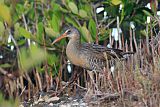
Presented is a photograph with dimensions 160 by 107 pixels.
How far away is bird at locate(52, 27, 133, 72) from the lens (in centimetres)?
690

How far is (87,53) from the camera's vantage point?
7.06 m

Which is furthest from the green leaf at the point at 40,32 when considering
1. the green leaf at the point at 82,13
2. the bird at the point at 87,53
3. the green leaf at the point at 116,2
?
the green leaf at the point at 116,2

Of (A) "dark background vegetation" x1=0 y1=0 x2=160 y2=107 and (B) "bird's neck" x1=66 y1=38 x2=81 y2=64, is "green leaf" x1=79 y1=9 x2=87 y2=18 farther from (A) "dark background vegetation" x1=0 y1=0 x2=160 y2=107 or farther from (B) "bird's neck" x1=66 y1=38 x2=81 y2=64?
(B) "bird's neck" x1=66 y1=38 x2=81 y2=64

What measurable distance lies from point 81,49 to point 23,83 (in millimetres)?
1216

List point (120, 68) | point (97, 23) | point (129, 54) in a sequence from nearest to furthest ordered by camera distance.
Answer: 1. point (120, 68)
2. point (129, 54)
3. point (97, 23)

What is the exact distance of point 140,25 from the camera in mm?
7918

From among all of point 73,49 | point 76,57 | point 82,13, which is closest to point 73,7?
point 82,13

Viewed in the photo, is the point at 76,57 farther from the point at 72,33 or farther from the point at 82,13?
the point at 82,13

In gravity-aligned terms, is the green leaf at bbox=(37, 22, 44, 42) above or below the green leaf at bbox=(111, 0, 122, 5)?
below

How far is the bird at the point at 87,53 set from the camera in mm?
6898

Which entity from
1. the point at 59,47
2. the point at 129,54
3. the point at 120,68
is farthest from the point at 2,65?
the point at 120,68

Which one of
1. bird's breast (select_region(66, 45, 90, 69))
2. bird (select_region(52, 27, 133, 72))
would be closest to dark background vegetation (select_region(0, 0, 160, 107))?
bird (select_region(52, 27, 133, 72))

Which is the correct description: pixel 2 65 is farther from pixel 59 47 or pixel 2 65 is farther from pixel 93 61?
pixel 93 61

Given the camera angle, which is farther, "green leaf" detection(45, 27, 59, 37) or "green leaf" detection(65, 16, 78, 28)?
"green leaf" detection(65, 16, 78, 28)
